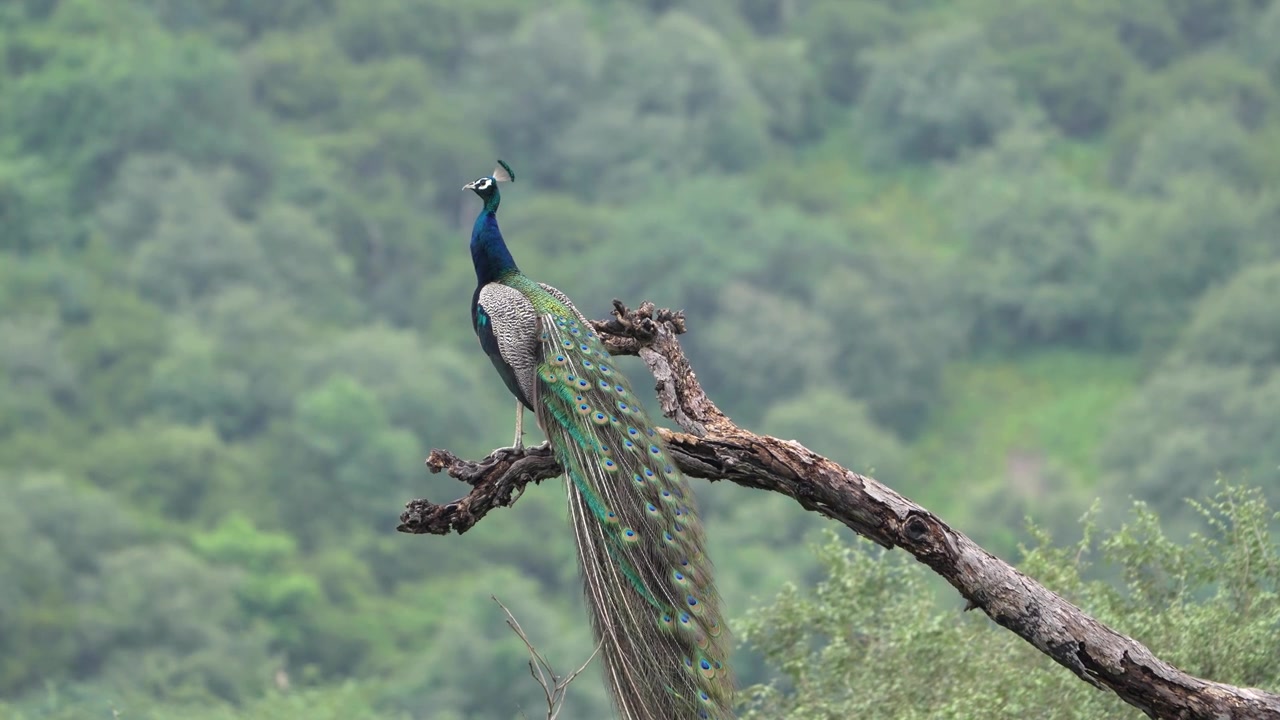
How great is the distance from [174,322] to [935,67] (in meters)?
38.5

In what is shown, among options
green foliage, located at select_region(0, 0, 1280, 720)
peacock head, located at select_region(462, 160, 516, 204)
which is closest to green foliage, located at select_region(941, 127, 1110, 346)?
green foliage, located at select_region(0, 0, 1280, 720)

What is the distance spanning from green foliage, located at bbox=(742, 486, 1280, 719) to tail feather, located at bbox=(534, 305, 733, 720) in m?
2.98

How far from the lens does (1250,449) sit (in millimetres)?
67750

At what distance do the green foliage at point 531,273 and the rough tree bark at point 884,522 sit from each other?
33.5 meters

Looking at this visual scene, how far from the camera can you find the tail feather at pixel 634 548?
39.2ft

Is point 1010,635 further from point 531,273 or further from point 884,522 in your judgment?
point 531,273

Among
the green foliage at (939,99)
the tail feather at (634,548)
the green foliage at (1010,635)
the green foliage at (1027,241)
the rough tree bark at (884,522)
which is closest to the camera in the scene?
the rough tree bark at (884,522)

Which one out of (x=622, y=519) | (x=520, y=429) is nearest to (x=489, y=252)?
(x=520, y=429)

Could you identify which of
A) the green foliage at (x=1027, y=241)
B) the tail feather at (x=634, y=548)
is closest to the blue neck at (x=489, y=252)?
the tail feather at (x=634, y=548)

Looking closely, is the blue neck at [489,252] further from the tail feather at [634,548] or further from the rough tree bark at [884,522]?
the rough tree bark at [884,522]

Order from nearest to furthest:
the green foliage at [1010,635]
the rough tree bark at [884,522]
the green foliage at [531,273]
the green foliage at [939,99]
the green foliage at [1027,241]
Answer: the rough tree bark at [884,522], the green foliage at [1010,635], the green foliage at [531,273], the green foliage at [1027,241], the green foliage at [939,99]

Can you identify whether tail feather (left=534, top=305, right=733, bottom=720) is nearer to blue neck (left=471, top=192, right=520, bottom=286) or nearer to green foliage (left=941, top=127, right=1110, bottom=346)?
blue neck (left=471, top=192, right=520, bottom=286)

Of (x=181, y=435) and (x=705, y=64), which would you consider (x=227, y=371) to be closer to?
(x=181, y=435)

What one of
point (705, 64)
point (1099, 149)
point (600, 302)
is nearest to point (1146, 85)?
point (1099, 149)
